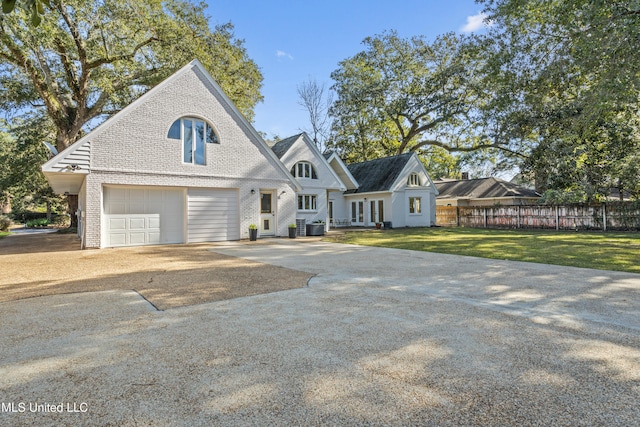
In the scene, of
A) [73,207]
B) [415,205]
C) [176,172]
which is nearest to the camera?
[176,172]

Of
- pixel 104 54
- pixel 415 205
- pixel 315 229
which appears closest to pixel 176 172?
pixel 315 229

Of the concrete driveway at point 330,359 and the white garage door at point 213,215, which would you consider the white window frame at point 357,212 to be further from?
the concrete driveway at point 330,359

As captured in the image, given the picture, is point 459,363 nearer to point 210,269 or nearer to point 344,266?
point 344,266

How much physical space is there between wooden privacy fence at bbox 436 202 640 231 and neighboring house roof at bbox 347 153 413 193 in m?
5.97

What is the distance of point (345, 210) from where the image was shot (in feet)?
92.2

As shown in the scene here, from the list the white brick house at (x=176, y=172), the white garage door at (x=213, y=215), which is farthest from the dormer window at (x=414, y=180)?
the white garage door at (x=213, y=215)

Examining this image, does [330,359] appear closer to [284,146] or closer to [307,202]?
[307,202]

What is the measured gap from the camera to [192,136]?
14.4 meters

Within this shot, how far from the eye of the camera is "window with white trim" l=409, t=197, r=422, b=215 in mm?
25839

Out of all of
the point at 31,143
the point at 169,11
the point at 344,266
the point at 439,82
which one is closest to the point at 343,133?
the point at 439,82

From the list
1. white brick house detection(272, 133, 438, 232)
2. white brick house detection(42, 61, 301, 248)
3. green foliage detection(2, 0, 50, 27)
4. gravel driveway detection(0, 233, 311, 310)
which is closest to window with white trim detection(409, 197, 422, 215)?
white brick house detection(272, 133, 438, 232)

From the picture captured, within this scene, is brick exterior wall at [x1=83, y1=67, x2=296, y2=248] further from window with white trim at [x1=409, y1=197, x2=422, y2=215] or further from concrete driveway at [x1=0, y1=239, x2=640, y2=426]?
window with white trim at [x1=409, y1=197, x2=422, y2=215]

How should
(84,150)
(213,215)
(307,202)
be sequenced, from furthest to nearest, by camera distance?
(307,202), (213,215), (84,150)

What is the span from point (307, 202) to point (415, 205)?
959 cm
